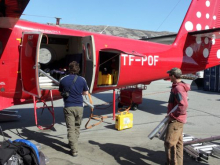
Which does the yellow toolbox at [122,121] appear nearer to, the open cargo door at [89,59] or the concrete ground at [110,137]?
the concrete ground at [110,137]

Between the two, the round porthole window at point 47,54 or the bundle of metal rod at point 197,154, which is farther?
the round porthole window at point 47,54

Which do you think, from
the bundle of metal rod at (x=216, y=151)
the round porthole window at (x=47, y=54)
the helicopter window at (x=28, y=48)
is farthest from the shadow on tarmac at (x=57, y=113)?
the bundle of metal rod at (x=216, y=151)

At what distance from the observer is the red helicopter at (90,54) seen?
182 inches

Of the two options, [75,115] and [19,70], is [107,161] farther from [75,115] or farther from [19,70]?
[19,70]

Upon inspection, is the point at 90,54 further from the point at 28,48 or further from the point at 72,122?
the point at 72,122

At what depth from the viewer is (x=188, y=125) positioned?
6.23 m

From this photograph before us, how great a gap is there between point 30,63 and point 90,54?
1.60 metres

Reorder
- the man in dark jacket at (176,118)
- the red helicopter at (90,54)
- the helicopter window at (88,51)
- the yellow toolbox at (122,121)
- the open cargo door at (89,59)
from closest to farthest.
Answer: the man in dark jacket at (176,118) < the red helicopter at (90,54) < the open cargo door at (89,59) < the helicopter window at (88,51) < the yellow toolbox at (122,121)

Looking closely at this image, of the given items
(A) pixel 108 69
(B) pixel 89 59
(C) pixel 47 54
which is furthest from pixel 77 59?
(C) pixel 47 54

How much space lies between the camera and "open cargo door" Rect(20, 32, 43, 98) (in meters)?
4.49

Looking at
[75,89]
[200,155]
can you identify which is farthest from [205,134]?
[75,89]

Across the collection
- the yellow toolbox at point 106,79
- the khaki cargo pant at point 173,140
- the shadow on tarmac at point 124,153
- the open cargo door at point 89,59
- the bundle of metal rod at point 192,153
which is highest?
the open cargo door at point 89,59

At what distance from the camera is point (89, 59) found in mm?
5586

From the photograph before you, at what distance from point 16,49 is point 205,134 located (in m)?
5.16
